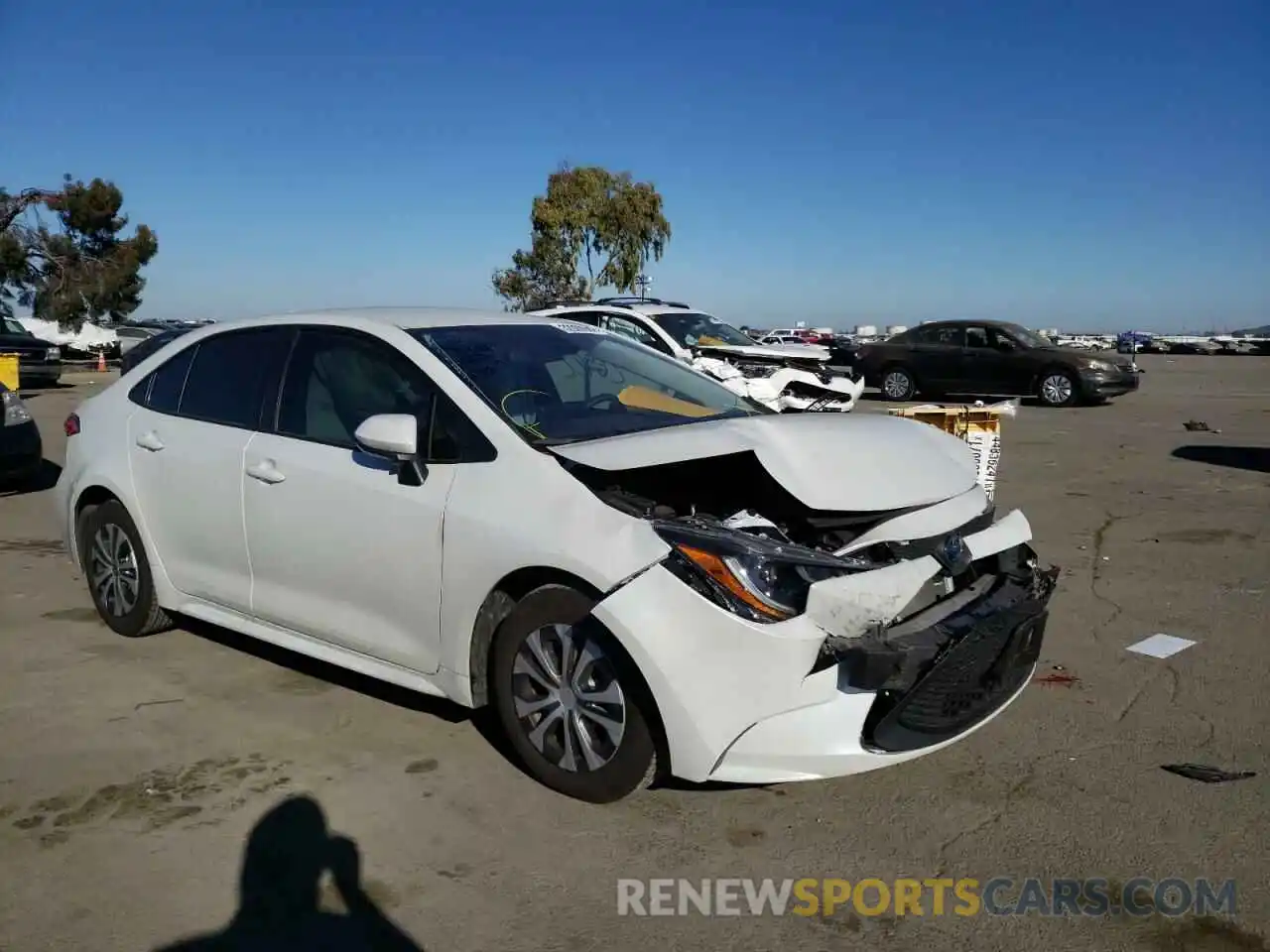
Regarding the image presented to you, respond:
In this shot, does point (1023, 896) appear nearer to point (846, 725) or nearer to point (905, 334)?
point (846, 725)

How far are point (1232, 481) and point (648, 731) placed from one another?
8878 millimetres

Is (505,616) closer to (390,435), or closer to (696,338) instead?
(390,435)

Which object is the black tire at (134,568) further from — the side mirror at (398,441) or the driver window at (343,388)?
the side mirror at (398,441)

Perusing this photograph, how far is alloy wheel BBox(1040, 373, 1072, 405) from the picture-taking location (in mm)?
19234

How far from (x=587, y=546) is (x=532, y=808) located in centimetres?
94

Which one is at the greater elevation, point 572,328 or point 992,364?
point 572,328

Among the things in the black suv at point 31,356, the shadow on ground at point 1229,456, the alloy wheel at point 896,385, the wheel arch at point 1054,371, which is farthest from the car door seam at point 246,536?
the black suv at point 31,356

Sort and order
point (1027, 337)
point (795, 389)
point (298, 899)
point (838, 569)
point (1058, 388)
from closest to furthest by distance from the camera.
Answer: point (298, 899), point (838, 569), point (795, 389), point (1058, 388), point (1027, 337)

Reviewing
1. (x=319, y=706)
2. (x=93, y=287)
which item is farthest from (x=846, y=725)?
(x=93, y=287)

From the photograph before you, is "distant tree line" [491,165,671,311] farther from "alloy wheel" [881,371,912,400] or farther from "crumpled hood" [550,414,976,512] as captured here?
"crumpled hood" [550,414,976,512]

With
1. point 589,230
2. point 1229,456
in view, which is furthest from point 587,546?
point 589,230

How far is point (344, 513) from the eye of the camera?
161 inches

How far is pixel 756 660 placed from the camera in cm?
314

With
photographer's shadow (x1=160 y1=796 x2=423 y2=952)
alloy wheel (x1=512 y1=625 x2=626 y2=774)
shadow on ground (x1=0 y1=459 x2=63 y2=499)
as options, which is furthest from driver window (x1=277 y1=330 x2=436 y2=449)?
shadow on ground (x1=0 y1=459 x2=63 y2=499)
